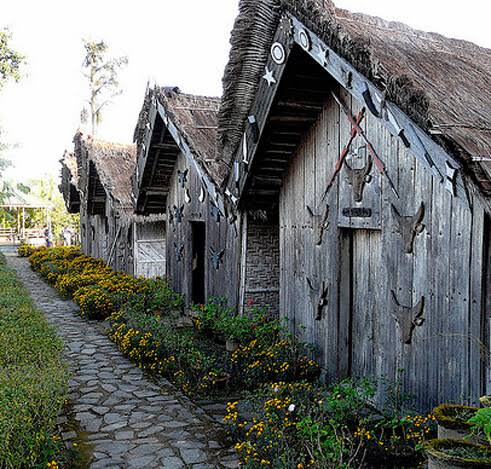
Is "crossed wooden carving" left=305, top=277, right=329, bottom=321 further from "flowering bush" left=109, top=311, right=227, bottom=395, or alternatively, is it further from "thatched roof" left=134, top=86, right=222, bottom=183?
"thatched roof" left=134, top=86, right=222, bottom=183

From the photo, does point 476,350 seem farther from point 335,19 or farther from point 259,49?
point 259,49

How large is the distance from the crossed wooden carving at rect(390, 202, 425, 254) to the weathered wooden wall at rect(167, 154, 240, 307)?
4144 millimetres

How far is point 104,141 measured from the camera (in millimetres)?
18953

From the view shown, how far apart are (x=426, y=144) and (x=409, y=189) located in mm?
870

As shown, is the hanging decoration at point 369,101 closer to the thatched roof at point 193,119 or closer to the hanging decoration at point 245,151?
the hanging decoration at point 245,151

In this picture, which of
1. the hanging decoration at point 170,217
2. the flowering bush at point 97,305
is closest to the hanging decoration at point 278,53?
the hanging decoration at point 170,217

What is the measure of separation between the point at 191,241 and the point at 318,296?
218 inches

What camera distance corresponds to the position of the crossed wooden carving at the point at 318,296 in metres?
7.18

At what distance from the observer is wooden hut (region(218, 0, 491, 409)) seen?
189 inches

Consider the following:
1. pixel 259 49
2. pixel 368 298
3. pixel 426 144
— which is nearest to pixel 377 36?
pixel 259 49

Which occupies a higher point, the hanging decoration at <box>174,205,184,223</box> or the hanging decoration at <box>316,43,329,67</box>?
the hanging decoration at <box>316,43,329,67</box>

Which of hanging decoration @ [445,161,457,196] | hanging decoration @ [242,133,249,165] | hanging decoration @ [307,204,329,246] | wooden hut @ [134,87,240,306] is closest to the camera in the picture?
hanging decoration @ [445,161,457,196]

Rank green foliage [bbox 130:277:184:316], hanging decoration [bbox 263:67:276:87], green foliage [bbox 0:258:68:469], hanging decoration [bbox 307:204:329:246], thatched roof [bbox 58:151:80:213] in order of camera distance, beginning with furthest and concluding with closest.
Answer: thatched roof [bbox 58:151:80:213], green foliage [bbox 130:277:184:316], hanging decoration [bbox 307:204:329:246], hanging decoration [bbox 263:67:276:87], green foliage [bbox 0:258:68:469]

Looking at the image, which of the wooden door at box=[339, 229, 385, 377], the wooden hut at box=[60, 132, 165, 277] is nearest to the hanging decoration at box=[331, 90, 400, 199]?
the wooden door at box=[339, 229, 385, 377]
